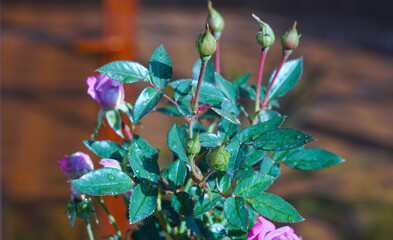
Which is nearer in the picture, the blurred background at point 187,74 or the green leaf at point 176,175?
the green leaf at point 176,175

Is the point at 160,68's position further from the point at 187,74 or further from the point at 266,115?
the point at 187,74

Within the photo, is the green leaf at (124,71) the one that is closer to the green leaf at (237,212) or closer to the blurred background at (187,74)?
the green leaf at (237,212)

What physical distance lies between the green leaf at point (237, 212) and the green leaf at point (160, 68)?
0.09m

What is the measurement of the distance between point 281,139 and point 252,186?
3cm

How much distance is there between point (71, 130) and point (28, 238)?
0.41 meters

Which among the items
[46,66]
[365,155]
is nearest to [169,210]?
[46,66]

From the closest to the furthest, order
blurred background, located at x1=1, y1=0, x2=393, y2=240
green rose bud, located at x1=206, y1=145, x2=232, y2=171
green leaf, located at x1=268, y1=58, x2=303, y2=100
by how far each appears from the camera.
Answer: green rose bud, located at x1=206, y1=145, x2=232, y2=171, green leaf, located at x1=268, y1=58, x2=303, y2=100, blurred background, located at x1=1, y1=0, x2=393, y2=240

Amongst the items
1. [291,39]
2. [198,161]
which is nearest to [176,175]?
[198,161]

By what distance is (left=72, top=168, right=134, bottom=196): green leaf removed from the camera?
0.81 feet

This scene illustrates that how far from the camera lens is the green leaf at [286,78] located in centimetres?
33

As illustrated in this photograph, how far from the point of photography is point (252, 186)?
0.25 meters

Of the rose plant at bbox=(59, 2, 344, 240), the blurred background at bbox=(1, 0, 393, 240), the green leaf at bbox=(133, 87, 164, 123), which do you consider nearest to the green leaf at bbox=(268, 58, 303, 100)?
the rose plant at bbox=(59, 2, 344, 240)

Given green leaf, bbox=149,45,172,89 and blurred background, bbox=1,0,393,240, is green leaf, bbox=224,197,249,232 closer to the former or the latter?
green leaf, bbox=149,45,172,89

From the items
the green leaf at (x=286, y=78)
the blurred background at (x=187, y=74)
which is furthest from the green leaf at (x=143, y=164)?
the blurred background at (x=187, y=74)
